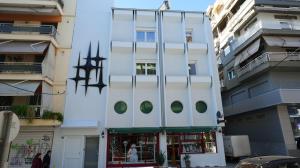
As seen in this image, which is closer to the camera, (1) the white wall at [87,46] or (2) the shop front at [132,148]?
(2) the shop front at [132,148]

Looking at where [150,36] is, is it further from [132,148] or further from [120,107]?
[132,148]

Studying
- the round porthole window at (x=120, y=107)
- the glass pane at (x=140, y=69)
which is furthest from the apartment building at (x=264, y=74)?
the round porthole window at (x=120, y=107)

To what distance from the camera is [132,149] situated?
1681 cm

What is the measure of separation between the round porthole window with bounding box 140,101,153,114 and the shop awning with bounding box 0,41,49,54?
8466 mm

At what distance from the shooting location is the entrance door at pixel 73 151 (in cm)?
1616

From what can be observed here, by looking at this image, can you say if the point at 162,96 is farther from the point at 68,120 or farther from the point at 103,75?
the point at 68,120

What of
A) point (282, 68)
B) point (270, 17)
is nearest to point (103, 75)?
point (282, 68)

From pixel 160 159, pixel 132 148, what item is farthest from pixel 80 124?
pixel 160 159

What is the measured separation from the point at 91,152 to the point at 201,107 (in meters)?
8.97

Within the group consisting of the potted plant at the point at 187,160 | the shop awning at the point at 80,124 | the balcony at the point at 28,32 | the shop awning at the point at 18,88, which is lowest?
the potted plant at the point at 187,160

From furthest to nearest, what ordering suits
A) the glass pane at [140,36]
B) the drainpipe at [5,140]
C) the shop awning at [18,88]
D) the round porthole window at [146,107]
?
the glass pane at [140,36] → the round porthole window at [146,107] → the shop awning at [18,88] → the drainpipe at [5,140]

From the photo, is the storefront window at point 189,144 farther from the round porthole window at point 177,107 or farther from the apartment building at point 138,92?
the round porthole window at point 177,107

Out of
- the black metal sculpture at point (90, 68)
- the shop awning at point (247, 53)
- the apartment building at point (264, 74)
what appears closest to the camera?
the black metal sculpture at point (90, 68)

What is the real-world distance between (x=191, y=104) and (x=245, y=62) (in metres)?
10.3
